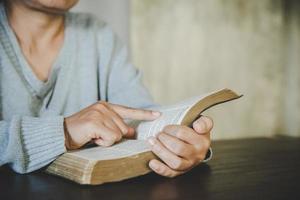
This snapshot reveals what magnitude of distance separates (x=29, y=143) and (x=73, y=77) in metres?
0.43

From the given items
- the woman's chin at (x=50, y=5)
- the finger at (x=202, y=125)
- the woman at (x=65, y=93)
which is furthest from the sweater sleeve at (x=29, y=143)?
the woman's chin at (x=50, y=5)

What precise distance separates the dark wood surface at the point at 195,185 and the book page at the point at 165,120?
10 cm

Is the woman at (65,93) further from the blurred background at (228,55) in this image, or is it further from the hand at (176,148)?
the blurred background at (228,55)

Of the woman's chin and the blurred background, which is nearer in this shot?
the woman's chin

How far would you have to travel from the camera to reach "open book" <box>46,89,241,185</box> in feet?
1.98

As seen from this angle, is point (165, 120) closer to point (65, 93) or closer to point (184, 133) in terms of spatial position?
point (184, 133)

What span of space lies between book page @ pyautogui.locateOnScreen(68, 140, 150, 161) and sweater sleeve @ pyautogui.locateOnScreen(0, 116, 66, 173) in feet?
0.13

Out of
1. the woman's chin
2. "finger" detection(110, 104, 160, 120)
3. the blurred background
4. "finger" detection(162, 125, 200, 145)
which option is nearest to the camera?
"finger" detection(162, 125, 200, 145)

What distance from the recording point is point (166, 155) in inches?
26.0

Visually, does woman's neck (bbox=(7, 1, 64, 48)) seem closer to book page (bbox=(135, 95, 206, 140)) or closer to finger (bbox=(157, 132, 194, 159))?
book page (bbox=(135, 95, 206, 140))

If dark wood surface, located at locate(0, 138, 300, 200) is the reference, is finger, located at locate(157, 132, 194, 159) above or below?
above

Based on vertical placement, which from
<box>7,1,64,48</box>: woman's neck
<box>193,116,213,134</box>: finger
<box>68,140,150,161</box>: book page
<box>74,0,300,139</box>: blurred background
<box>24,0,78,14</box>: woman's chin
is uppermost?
<box>24,0,78,14</box>: woman's chin

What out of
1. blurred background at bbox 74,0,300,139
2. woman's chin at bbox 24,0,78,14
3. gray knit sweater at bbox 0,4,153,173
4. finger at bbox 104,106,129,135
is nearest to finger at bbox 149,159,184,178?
finger at bbox 104,106,129,135

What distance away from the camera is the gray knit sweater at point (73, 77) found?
1.01 metres
